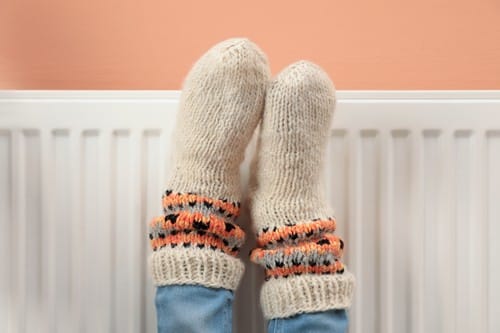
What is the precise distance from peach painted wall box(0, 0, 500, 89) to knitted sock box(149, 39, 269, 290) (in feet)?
0.41

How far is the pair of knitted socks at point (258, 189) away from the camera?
0.68 meters

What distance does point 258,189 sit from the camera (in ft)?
2.43

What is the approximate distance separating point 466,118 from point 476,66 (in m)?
0.13

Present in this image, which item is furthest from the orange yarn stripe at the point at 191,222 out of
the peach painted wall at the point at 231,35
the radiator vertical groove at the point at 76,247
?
the peach painted wall at the point at 231,35

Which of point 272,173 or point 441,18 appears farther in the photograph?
point 441,18

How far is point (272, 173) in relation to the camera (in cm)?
72

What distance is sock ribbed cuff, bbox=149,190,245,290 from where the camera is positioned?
0.68 metres

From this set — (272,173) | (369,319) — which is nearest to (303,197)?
(272,173)

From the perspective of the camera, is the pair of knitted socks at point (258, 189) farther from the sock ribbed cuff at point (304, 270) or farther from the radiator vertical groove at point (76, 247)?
the radiator vertical groove at point (76, 247)

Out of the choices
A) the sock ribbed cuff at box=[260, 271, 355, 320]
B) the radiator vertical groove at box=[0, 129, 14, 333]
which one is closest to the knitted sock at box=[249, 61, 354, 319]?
the sock ribbed cuff at box=[260, 271, 355, 320]

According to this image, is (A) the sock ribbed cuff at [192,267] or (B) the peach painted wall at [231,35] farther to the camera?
(B) the peach painted wall at [231,35]

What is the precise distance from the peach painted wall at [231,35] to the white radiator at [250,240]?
0.32 ft

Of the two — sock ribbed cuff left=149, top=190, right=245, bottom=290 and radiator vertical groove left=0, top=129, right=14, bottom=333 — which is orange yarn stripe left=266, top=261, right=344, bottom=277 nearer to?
sock ribbed cuff left=149, top=190, right=245, bottom=290

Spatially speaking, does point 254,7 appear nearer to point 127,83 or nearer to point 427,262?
point 127,83
